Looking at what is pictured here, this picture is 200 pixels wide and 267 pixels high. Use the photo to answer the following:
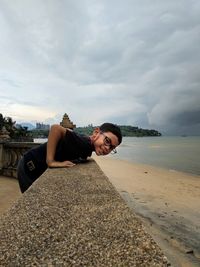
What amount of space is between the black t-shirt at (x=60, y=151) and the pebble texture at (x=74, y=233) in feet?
3.09

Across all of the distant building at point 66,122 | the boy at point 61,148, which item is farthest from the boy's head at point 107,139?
the distant building at point 66,122

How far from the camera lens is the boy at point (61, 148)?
12.1 feet

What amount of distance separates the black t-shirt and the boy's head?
14 cm

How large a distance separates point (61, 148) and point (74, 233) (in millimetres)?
2135

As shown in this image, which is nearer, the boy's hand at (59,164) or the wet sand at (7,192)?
the boy's hand at (59,164)

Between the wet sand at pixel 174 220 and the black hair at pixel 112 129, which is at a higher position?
the black hair at pixel 112 129

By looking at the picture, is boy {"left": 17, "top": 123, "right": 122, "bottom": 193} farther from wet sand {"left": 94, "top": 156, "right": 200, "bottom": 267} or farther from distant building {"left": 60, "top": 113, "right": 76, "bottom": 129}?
distant building {"left": 60, "top": 113, "right": 76, "bottom": 129}

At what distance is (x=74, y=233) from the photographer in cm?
190

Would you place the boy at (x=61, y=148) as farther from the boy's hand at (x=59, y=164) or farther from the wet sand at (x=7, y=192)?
the wet sand at (x=7, y=192)

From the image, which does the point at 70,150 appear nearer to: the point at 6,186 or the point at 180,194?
the point at 6,186

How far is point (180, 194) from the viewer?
18062mm

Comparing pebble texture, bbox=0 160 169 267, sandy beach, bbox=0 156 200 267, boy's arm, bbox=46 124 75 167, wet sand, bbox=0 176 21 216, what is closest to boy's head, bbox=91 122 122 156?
boy's arm, bbox=46 124 75 167

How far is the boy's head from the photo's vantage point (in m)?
3.65

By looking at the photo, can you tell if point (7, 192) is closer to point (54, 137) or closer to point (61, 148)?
point (61, 148)
